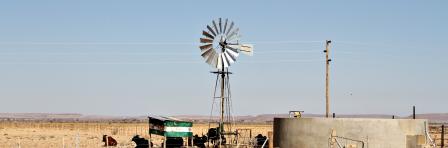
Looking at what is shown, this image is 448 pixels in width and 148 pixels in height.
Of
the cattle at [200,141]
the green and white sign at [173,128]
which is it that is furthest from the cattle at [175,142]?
the cattle at [200,141]

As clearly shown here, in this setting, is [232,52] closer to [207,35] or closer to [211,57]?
[211,57]

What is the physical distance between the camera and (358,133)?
23.0m

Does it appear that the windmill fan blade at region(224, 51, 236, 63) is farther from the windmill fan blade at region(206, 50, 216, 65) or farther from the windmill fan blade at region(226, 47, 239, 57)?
the windmill fan blade at region(206, 50, 216, 65)

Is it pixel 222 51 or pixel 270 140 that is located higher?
pixel 222 51

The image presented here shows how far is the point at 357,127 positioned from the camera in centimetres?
2303

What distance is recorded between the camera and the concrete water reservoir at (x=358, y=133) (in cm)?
2300

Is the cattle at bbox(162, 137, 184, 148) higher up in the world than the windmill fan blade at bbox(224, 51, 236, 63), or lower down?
lower down

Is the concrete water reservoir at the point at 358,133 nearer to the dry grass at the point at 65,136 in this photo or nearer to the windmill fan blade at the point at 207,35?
the dry grass at the point at 65,136

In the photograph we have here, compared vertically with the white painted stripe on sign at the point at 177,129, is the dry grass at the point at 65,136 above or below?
below

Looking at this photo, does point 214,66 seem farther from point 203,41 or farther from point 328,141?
point 328,141


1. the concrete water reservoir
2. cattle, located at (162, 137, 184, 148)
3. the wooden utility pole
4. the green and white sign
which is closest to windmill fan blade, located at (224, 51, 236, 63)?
the green and white sign

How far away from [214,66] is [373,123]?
48.8 feet

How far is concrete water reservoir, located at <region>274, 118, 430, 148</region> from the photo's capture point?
23.0m

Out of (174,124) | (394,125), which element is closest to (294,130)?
(394,125)
